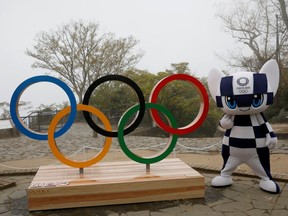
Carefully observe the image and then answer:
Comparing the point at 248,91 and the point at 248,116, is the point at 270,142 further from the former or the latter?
the point at 248,91

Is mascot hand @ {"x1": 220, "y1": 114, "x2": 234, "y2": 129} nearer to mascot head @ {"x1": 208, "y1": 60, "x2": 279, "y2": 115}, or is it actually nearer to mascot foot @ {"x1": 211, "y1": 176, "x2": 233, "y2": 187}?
mascot head @ {"x1": 208, "y1": 60, "x2": 279, "y2": 115}

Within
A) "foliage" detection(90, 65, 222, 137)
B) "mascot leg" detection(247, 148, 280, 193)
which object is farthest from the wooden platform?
"foliage" detection(90, 65, 222, 137)

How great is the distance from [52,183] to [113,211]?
0.88 meters

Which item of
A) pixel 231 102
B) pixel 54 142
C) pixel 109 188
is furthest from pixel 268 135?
pixel 54 142

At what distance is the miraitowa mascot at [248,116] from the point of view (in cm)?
410

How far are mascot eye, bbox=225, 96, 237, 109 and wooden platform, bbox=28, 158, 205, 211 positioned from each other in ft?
3.51

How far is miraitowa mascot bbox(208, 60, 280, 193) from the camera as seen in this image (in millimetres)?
4102

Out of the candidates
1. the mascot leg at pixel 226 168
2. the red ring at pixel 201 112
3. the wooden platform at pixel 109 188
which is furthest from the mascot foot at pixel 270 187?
the red ring at pixel 201 112

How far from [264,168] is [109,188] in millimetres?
2227

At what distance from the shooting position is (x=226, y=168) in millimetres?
4508

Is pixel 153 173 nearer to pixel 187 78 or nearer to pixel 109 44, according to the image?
pixel 187 78

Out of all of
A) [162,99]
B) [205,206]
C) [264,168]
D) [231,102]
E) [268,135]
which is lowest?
[205,206]

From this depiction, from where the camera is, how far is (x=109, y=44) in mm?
19219

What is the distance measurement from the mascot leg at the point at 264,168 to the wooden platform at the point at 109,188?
2.78 ft
